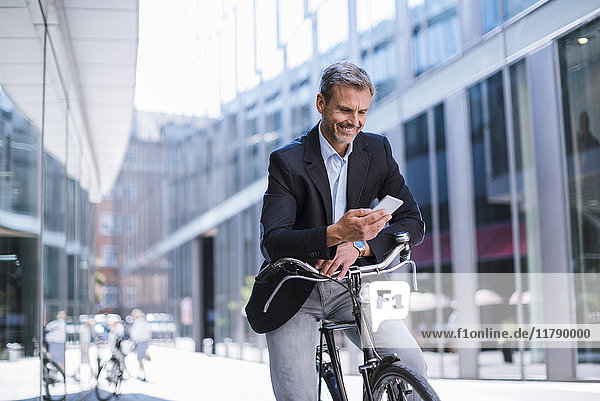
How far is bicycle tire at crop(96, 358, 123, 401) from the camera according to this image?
990cm

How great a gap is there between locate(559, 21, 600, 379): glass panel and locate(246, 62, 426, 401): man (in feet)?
20.1

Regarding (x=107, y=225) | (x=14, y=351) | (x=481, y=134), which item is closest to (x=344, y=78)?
(x=14, y=351)

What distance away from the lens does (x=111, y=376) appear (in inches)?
424

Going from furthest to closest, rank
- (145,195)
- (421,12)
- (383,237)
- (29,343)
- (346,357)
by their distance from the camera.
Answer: (145,195), (346,357), (421,12), (29,343), (383,237)

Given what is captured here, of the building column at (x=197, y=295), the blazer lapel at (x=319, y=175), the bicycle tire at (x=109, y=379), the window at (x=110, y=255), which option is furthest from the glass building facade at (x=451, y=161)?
the window at (x=110, y=255)

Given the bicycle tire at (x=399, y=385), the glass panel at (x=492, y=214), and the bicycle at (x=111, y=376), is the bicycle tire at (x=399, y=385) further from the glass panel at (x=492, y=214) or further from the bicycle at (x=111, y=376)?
the bicycle at (x=111, y=376)

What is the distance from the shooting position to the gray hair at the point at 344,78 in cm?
247

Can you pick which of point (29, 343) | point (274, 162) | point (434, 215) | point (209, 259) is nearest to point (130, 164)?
point (209, 259)

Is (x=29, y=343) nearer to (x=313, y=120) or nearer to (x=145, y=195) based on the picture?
(x=313, y=120)

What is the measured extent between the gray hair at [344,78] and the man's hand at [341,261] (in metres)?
0.50

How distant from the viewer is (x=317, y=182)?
256cm

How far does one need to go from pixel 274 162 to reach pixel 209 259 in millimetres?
25110

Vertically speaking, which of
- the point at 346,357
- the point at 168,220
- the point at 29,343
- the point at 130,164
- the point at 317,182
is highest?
the point at 130,164

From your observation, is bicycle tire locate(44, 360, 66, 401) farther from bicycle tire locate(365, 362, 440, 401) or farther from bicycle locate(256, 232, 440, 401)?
bicycle tire locate(365, 362, 440, 401)
